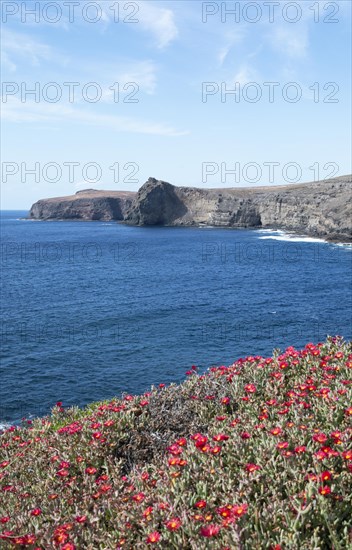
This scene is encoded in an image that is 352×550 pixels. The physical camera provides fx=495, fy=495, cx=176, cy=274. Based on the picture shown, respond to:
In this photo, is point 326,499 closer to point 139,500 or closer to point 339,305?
point 139,500

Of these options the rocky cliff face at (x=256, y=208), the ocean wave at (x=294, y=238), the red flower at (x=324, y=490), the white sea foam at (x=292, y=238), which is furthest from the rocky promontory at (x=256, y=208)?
the red flower at (x=324, y=490)

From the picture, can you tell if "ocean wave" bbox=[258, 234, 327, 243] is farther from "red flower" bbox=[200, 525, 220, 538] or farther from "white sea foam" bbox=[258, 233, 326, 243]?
"red flower" bbox=[200, 525, 220, 538]

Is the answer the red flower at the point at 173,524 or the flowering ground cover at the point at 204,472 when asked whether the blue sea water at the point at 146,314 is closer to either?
the flowering ground cover at the point at 204,472

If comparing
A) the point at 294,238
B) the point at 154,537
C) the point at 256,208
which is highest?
the point at 256,208

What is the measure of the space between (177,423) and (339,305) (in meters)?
47.2

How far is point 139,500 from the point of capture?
6.98 meters

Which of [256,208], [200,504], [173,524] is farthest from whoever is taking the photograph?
[256,208]

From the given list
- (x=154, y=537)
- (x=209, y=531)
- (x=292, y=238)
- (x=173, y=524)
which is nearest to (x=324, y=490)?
(x=209, y=531)

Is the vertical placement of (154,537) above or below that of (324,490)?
below

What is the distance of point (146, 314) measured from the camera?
52.2 meters

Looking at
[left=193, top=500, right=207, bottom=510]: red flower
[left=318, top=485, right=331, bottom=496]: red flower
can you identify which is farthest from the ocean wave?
[left=193, top=500, right=207, bottom=510]: red flower

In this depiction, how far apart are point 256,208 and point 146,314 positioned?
382ft

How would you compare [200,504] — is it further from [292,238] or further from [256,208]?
[256,208]

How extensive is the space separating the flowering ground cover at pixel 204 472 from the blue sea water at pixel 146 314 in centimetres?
2037
